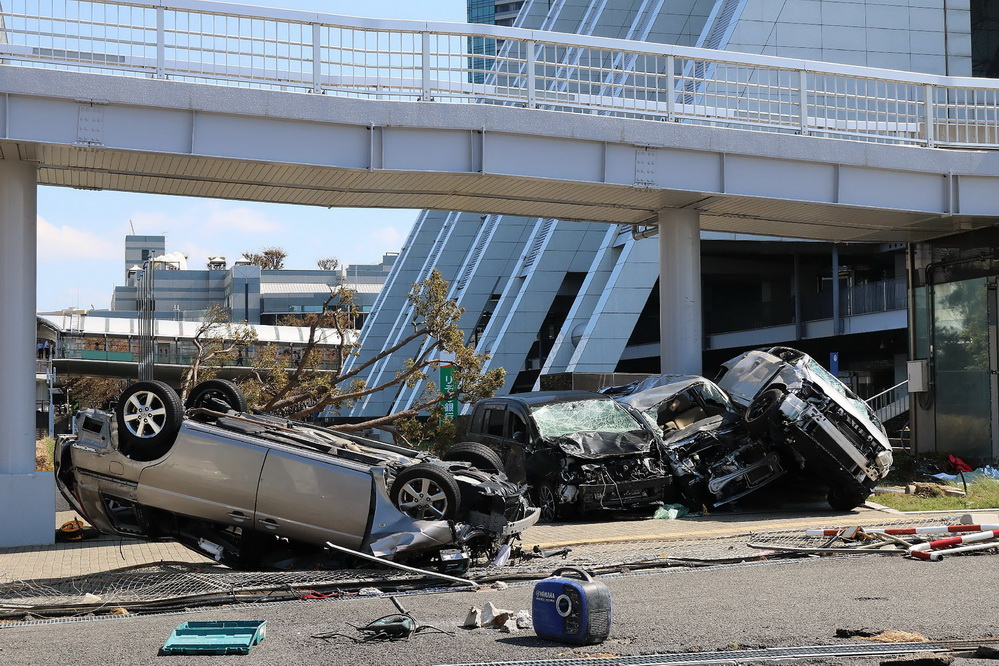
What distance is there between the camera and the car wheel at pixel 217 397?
11961mm

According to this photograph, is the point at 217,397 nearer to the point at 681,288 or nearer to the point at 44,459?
the point at 681,288

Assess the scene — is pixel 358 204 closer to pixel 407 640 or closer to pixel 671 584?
pixel 671 584

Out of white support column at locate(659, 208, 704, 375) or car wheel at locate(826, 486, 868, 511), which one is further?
white support column at locate(659, 208, 704, 375)

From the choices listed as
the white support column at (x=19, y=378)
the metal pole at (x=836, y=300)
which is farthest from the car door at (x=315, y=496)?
the metal pole at (x=836, y=300)

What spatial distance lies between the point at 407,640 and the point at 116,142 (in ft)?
32.0

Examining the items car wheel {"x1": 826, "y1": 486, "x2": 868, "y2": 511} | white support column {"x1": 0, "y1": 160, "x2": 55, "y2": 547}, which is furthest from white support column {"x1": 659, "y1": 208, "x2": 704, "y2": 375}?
white support column {"x1": 0, "y1": 160, "x2": 55, "y2": 547}

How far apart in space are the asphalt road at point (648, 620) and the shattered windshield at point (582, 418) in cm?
525

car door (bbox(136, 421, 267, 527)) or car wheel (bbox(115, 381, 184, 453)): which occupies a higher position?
car wheel (bbox(115, 381, 184, 453))

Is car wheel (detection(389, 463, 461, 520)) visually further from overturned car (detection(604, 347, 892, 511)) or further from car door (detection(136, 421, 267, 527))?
overturned car (detection(604, 347, 892, 511))

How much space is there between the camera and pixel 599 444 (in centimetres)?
1472

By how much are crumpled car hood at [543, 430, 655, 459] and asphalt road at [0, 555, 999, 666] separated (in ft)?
14.8

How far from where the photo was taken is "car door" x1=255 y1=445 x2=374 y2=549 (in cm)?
993

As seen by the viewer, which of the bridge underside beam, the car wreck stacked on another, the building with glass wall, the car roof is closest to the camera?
the bridge underside beam

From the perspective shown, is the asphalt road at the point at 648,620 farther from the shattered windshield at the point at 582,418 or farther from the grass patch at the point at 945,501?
the grass patch at the point at 945,501
